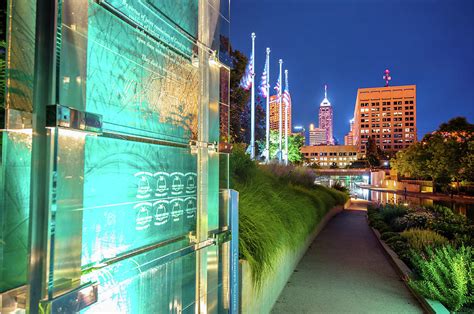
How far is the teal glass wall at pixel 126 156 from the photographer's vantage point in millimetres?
1473

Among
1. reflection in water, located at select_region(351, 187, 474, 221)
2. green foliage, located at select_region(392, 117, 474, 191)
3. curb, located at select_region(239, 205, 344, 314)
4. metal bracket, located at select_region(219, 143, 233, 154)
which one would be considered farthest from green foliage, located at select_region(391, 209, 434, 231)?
green foliage, located at select_region(392, 117, 474, 191)

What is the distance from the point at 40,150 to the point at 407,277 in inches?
269

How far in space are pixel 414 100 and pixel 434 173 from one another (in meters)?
138

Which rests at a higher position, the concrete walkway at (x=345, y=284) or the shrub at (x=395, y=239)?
the shrub at (x=395, y=239)

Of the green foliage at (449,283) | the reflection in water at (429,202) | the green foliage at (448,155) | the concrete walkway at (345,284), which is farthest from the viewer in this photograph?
the green foliage at (448,155)

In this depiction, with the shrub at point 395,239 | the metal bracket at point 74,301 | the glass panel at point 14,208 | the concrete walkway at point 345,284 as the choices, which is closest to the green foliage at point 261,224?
the concrete walkway at point 345,284

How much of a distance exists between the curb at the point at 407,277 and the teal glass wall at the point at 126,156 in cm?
346

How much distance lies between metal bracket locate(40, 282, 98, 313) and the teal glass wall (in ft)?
0.10

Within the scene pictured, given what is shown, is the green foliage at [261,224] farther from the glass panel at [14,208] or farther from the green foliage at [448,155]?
the green foliage at [448,155]

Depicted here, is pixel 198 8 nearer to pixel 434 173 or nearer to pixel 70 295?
pixel 70 295

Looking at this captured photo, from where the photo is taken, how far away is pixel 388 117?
593ft

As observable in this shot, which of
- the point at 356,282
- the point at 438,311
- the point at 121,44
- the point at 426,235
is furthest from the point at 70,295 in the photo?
the point at 426,235

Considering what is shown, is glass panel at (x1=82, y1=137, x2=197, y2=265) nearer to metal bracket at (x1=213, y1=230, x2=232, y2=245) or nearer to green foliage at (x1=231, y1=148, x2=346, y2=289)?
metal bracket at (x1=213, y1=230, x2=232, y2=245)

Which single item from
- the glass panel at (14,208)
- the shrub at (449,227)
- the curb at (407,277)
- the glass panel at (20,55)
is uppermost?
the glass panel at (20,55)
